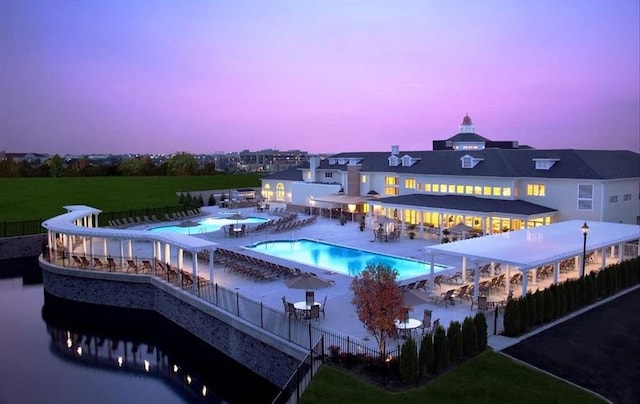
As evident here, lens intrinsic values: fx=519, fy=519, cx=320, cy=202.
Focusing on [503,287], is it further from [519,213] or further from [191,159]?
[191,159]

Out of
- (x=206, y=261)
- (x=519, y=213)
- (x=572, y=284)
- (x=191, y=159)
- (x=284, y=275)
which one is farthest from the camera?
(x=191, y=159)

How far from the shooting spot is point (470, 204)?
119 ft

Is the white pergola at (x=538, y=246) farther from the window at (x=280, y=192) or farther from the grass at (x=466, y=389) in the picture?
the window at (x=280, y=192)

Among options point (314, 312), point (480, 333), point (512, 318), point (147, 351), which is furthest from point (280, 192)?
point (480, 333)

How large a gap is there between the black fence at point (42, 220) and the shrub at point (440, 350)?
37.6 m

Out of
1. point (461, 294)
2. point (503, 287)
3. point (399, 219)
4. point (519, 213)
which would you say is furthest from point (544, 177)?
point (461, 294)

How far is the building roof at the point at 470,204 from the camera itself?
33812 mm

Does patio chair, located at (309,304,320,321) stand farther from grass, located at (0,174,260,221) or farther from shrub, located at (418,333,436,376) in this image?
grass, located at (0,174,260,221)

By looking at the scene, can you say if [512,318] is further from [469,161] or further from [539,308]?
[469,161]

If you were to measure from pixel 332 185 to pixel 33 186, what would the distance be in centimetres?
5278

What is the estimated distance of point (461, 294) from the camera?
19953 mm

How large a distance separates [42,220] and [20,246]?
8143 mm

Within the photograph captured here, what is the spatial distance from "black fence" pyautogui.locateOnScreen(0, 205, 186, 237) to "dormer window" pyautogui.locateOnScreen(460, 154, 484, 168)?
28.0 m

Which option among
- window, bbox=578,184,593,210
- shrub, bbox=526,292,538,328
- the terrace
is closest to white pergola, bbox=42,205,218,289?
the terrace
